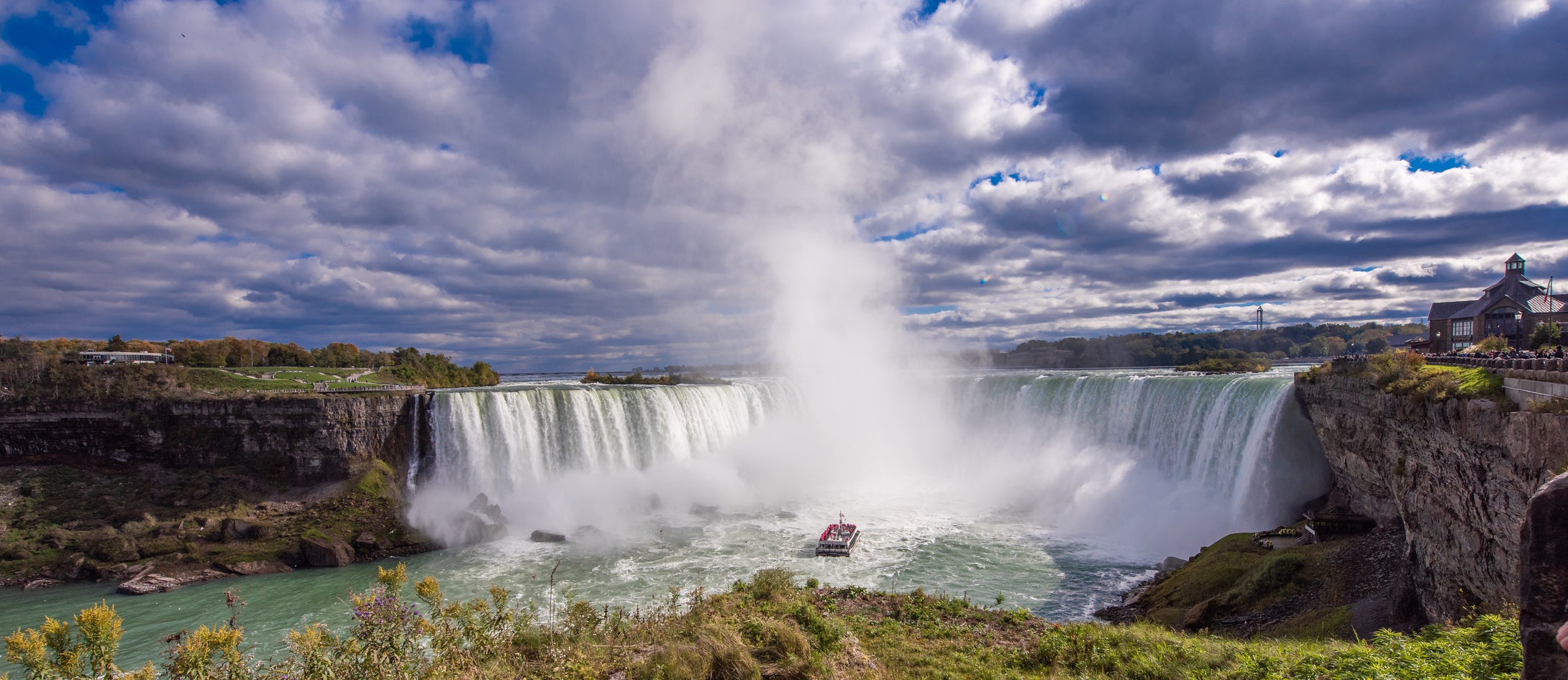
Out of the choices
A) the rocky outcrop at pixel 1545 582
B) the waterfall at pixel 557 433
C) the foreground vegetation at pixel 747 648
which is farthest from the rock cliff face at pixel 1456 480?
the waterfall at pixel 557 433

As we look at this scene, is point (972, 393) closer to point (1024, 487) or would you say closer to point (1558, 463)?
point (1024, 487)

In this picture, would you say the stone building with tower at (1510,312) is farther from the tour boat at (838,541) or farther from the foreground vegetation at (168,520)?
the foreground vegetation at (168,520)

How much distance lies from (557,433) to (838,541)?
14.9 meters

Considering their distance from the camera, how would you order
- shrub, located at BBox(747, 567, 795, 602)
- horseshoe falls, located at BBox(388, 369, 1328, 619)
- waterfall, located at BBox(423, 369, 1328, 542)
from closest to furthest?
shrub, located at BBox(747, 567, 795, 602) → horseshoe falls, located at BBox(388, 369, 1328, 619) → waterfall, located at BBox(423, 369, 1328, 542)

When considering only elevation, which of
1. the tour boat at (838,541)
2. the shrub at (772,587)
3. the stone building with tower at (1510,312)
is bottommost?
the tour boat at (838,541)

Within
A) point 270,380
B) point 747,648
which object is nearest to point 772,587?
point 747,648

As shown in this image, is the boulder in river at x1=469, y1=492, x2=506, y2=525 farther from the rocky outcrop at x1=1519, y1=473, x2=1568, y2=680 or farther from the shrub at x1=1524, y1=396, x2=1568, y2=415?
the shrub at x1=1524, y1=396, x2=1568, y2=415

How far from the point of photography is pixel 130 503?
23.6 meters

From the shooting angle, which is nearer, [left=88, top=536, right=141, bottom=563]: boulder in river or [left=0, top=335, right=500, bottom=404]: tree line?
[left=88, top=536, right=141, bottom=563]: boulder in river

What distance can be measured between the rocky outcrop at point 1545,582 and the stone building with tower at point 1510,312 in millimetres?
27065

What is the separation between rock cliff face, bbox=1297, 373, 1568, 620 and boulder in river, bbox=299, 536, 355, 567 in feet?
90.9

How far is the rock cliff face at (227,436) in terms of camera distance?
84.6 ft

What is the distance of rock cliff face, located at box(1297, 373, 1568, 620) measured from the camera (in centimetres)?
837

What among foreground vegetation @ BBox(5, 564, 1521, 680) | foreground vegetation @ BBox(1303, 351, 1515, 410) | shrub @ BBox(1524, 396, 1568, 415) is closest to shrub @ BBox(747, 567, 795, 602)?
foreground vegetation @ BBox(5, 564, 1521, 680)
